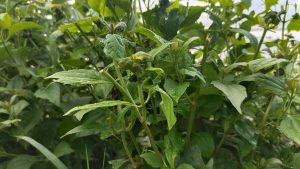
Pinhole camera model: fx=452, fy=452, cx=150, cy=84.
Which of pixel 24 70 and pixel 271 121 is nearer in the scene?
pixel 271 121

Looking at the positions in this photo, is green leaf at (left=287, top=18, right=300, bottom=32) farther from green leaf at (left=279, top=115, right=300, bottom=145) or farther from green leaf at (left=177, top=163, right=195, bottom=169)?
green leaf at (left=177, top=163, right=195, bottom=169)

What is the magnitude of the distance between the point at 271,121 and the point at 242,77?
0.19 m

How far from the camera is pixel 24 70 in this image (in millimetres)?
1218

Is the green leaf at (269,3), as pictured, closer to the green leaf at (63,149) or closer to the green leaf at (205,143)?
the green leaf at (205,143)

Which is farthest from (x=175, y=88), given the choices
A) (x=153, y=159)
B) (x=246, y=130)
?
(x=246, y=130)

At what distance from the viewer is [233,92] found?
0.86 meters

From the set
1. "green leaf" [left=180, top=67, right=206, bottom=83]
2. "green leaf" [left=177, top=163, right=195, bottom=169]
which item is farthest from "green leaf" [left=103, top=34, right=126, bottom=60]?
"green leaf" [left=177, top=163, right=195, bottom=169]

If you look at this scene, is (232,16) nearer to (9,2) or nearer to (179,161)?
(179,161)

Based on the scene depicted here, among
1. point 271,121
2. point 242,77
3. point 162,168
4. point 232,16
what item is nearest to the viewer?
point 162,168

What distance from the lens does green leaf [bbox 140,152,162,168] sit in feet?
2.83

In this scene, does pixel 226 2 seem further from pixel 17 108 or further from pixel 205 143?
pixel 17 108

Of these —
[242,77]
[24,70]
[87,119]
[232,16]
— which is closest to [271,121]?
[242,77]

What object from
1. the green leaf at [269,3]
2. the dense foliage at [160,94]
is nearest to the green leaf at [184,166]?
the dense foliage at [160,94]

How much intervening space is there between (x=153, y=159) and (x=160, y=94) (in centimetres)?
13
